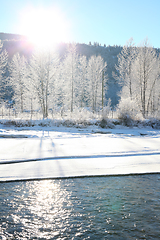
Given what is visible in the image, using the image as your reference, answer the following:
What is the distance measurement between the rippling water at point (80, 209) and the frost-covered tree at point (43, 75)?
18407mm

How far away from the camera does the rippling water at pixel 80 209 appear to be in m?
3.36

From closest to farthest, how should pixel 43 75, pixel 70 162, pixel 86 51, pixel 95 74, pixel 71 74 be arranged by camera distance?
pixel 70 162, pixel 43 75, pixel 71 74, pixel 95 74, pixel 86 51

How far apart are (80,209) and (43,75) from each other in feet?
70.0

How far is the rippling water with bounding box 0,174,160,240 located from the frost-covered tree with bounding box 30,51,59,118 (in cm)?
1841

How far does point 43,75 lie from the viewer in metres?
23.5

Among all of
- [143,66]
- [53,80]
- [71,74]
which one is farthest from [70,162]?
[71,74]

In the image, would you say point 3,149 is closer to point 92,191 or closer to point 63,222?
point 92,191

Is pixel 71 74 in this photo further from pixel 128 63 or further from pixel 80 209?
pixel 80 209

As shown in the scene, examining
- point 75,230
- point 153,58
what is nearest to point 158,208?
point 75,230

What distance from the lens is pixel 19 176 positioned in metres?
5.85

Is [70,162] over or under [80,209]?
over

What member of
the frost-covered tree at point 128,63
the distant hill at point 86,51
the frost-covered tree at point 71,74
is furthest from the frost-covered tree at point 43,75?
the distant hill at point 86,51

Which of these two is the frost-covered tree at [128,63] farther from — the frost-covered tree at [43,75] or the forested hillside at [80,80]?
the frost-covered tree at [43,75]

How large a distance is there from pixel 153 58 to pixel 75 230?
25250 millimetres
